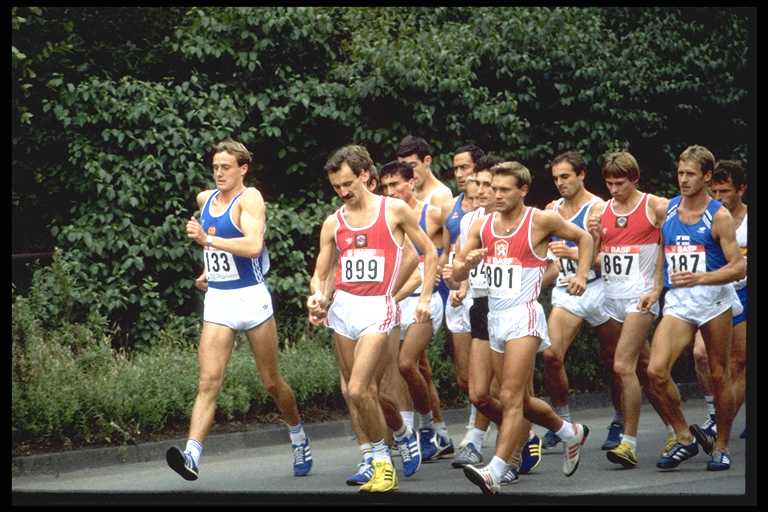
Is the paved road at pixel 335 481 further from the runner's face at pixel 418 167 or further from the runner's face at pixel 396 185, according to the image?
the runner's face at pixel 418 167

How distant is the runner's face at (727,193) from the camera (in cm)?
1239

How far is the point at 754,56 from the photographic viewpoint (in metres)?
10.7

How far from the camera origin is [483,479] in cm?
963

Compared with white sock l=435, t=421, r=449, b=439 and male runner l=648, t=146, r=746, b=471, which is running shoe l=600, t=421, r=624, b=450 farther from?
male runner l=648, t=146, r=746, b=471

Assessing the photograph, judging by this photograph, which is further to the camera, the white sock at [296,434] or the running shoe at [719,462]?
the white sock at [296,434]

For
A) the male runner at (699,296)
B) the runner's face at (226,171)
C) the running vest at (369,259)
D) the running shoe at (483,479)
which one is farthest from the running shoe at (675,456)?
the runner's face at (226,171)

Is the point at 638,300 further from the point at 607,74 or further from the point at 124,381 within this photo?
the point at 607,74

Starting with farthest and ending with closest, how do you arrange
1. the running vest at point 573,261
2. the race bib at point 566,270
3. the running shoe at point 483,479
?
the race bib at point 566,270 < the running vest at point 573,261 < the running shoe at point 483,479

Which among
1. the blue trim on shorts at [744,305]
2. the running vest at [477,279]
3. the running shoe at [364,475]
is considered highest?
the running vest at [477,279]

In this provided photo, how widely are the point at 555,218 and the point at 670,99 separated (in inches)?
401

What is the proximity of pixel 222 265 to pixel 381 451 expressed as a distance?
1.77m

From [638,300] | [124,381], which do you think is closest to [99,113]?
[124,381]

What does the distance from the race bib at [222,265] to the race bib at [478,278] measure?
65.4 inches

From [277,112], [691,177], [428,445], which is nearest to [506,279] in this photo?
[691,177]
